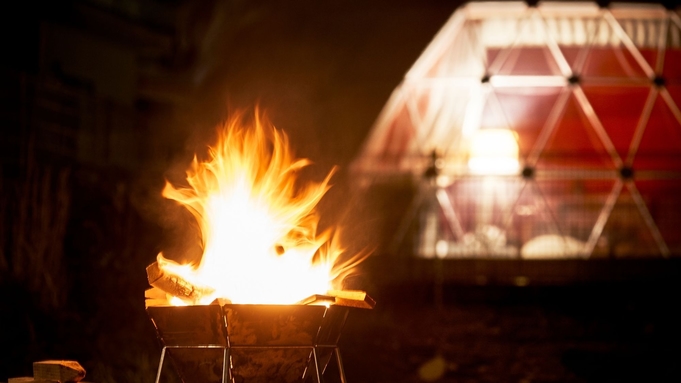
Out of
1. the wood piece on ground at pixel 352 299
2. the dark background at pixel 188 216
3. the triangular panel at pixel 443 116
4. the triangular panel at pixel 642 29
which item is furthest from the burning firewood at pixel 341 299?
the triangular panel at pixel 642 29

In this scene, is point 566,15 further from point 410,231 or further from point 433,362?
point 433,362

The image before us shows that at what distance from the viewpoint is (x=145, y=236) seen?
780 centimetres

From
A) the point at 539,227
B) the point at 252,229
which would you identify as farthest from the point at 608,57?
the point at 252,229

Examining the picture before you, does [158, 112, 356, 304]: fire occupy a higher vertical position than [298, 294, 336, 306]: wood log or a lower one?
higher

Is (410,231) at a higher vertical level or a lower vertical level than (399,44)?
lower

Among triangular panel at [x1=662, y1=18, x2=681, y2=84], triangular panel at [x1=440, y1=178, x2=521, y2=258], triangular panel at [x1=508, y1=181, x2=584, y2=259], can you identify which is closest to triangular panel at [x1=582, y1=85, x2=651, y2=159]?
triangular panel at [x1=662, y1=18, x2=681, y2=84]

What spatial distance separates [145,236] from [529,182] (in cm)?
527

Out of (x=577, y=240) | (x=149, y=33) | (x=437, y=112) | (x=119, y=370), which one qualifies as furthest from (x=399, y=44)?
(x=119, y=370)

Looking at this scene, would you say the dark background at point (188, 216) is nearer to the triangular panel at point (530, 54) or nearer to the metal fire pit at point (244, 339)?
the triangular panel at point (530, 54)

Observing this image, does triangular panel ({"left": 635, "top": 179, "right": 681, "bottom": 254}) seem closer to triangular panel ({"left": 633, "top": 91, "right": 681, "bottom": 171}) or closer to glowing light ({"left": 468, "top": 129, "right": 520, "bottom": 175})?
triangular panel ({"left": 633, "top": 91, "right": 681, "bottom": 171})

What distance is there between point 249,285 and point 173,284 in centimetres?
45

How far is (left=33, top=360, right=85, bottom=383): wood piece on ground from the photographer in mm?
4023

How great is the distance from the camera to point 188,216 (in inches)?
259

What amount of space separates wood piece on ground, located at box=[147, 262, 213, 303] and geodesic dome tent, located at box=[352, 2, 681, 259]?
22.0 ft
